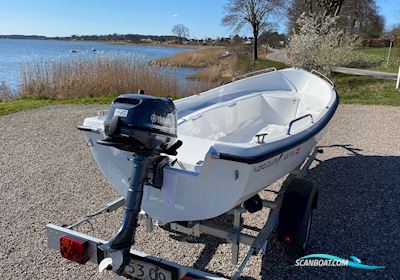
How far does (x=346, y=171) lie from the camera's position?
469cm

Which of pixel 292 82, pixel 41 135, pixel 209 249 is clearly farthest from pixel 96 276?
pixel 41 135

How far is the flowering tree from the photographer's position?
14234 mm

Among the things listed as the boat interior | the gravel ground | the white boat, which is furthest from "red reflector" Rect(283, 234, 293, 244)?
the boat interior

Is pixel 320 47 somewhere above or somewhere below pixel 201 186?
above

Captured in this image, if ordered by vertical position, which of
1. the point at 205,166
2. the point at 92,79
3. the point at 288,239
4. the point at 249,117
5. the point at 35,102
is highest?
the point at 205,166

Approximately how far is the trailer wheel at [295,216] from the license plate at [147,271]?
3.22 ft

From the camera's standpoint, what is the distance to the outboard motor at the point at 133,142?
1.88 meters

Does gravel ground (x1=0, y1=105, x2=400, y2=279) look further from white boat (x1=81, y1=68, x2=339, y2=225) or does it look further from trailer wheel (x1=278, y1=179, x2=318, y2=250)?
white boat (x1=81, y1=68, x2=339, y2=225)

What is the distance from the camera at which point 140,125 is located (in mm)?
1879

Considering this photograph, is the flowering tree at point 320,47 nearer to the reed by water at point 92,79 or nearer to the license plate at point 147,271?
the reed by water at point 92,79

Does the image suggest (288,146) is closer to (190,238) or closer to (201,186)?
(201,186)

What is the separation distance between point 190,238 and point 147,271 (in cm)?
115

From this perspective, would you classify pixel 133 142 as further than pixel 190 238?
No

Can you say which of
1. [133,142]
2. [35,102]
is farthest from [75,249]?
[35,102]
